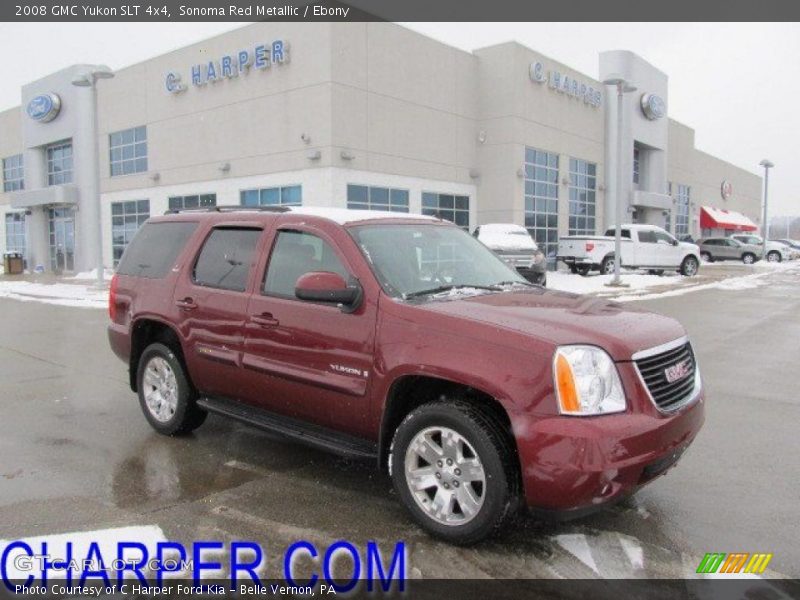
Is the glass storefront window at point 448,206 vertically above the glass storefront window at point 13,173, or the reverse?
the glass storefront window at point 13,173

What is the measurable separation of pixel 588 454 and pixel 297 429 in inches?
78.5

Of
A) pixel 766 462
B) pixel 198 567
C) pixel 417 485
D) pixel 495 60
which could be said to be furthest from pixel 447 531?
pixel 495 60

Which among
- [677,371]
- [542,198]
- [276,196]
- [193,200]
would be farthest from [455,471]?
[542,198]

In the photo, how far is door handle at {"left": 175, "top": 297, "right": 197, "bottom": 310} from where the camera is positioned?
17.2 feet

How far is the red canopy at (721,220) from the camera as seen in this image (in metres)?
53.3

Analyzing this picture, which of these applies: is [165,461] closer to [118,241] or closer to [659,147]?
[118,241]

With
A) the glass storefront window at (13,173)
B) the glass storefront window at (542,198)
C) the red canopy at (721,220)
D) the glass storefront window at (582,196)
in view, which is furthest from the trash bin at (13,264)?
the red canopy at (721,220)

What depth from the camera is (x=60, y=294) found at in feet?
66.2

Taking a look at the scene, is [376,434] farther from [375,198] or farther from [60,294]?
[375,198]

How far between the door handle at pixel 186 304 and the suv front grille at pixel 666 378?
3.29 meters

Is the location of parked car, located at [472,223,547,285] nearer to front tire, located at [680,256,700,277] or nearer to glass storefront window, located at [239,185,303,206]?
glass storefront window, located at [239,185,303,206]

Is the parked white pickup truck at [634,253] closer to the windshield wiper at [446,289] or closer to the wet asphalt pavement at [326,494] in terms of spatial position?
the wet asphalt pavement at [326,494]

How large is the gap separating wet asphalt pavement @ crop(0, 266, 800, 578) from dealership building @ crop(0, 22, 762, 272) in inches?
687

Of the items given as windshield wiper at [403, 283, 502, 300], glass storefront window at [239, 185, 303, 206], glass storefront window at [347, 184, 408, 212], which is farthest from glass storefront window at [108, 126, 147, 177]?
windshield wiper at [403, 283, 502, 300]
